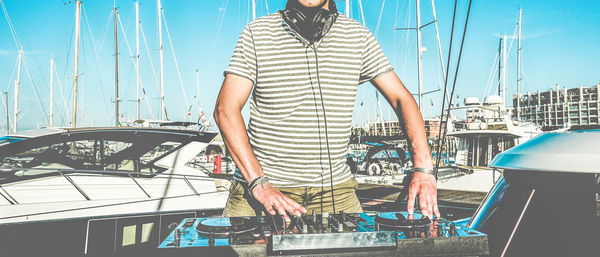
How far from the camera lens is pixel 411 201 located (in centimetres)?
143

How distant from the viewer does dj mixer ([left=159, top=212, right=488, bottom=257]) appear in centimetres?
101

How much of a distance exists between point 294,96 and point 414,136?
501 millimetres

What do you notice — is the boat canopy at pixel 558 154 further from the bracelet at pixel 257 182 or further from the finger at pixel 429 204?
the bracelet at pixel 257 182

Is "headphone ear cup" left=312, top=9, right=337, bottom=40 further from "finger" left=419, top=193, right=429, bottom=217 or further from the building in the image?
the building

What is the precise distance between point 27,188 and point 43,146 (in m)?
0.53

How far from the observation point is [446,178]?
41.8 feet

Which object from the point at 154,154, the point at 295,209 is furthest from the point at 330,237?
the point at 154,154

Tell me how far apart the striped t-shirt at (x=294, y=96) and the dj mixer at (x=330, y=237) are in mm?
470

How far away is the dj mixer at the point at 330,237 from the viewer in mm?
1007

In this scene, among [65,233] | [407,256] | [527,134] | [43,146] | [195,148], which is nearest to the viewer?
[407,256]

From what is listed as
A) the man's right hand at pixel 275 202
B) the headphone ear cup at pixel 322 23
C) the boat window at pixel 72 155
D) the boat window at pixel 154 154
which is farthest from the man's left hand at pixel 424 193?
the boat window at pixel 72 155

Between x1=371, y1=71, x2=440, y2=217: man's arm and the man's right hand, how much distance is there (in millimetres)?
377

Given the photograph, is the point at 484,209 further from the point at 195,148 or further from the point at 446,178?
the point at 446,178

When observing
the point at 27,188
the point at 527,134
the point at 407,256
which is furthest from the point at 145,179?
the point at 527,134
